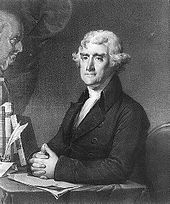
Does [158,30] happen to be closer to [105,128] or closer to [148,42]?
[148,42]

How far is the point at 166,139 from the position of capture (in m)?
5.41

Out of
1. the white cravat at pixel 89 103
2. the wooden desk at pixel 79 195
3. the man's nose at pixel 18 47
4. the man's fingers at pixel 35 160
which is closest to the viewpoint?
the wooden desk at pixel 79 195

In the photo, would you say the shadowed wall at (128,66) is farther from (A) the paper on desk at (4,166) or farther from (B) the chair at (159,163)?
(A) the paper on desk at (4,166)

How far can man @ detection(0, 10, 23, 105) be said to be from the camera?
554cm

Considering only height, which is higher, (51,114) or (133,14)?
(133,14)

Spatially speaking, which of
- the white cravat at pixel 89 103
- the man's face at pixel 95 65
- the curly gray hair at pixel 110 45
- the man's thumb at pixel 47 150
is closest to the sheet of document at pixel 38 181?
the man's thumb at pixel 47 150

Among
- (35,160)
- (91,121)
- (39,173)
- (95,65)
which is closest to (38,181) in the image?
(39,173)

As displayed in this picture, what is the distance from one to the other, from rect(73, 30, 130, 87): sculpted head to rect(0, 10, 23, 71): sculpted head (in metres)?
0.58

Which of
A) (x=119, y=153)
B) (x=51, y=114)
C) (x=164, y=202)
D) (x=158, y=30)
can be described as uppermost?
(x=158, y=30)

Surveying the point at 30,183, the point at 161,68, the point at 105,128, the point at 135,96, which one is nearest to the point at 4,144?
the point at 30,183

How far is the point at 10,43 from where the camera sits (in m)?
5.55

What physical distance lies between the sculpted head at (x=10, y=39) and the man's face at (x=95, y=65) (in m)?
0.66

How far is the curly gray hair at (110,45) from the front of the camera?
5408mm

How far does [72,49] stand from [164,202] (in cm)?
166
